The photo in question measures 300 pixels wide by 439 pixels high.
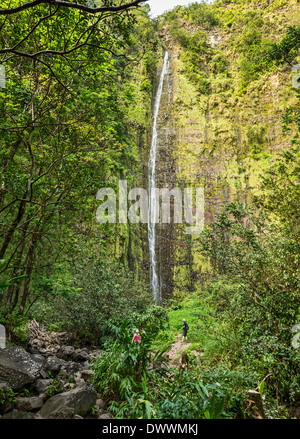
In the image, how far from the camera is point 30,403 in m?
3.27

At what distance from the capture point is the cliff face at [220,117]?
21.8m

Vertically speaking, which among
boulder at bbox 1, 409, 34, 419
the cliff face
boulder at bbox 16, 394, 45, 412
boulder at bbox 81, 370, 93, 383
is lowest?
boulder at bbox 81, 370, 93, 383

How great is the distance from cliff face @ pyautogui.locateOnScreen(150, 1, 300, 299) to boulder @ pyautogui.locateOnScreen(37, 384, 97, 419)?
1857 cm

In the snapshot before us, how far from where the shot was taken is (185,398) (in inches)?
116

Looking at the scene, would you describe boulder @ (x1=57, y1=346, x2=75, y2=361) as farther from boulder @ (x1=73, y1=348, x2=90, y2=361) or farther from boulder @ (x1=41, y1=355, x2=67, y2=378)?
boulder @ (x1=41, y1=355, x2=67, y2=378)

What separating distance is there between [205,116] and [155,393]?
2651 cm

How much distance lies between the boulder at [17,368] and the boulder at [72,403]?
0.58m

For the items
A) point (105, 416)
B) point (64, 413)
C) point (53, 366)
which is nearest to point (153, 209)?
point (53, 366)

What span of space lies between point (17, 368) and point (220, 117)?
2628 cm

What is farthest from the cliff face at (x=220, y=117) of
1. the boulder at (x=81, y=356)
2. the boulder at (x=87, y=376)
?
the boulder at (x=87, y=376)

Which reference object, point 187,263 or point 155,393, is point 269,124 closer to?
point 187,263

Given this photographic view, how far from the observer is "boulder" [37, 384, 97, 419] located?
3096 millimetres

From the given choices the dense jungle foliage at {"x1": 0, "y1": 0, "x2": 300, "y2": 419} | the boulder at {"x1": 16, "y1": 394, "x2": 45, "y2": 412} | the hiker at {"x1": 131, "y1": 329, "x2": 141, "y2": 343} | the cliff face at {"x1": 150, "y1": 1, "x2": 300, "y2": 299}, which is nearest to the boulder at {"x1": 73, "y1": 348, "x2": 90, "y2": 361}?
the dense jungle foliage at {"x1": 0, "y1": 0, "x2": 300, "y2": 419}
